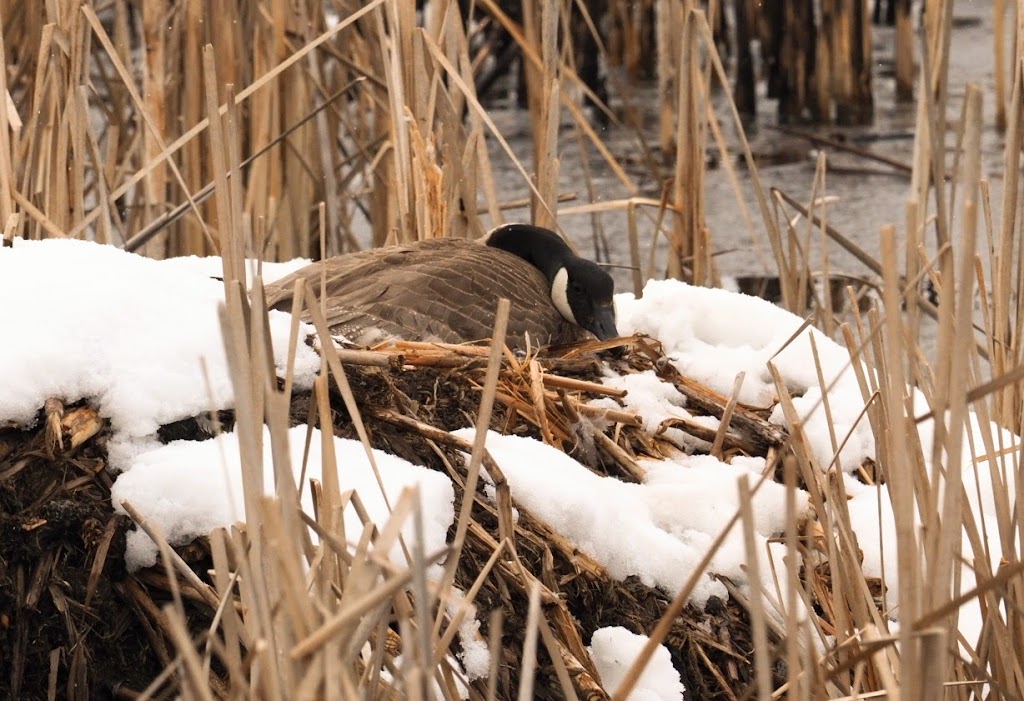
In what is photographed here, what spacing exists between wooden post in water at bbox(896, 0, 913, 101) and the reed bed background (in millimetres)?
2557

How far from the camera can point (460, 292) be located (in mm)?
2828

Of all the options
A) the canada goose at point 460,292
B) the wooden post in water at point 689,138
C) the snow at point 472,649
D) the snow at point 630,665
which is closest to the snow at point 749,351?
the canada goose at point 460,292

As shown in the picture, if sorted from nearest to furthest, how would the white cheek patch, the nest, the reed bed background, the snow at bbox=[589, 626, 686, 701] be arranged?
the reed bed background → the nest → the snow at bbox=[589, 626, 686, 701] → the white cheek patch

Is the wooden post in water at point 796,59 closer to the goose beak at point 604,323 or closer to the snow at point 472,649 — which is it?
the goose beak at point 604,323

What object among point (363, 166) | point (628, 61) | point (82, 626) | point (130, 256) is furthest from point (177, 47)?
Answer: point (628, 61)

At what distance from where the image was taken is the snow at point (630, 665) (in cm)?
182

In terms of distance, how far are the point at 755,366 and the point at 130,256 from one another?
1.29 m

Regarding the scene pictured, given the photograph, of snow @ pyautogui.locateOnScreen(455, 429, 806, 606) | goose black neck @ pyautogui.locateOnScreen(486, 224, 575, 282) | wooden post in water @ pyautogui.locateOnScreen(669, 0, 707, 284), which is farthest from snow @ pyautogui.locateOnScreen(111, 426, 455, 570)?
wooden post in water @ pyautogui.locateOnScreen(669, 0, 707, 284)

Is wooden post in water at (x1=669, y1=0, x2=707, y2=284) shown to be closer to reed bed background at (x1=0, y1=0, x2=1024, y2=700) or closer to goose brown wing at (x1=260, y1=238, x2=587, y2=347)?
reed bed background at (x1=0, y1=0, x2=1024, y2=700)

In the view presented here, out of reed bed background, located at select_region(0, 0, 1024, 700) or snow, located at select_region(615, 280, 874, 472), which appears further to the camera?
snow, located at select_region(615, 280, 874, 472)

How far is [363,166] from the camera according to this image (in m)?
4.20

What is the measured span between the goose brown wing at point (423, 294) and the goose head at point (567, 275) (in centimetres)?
11

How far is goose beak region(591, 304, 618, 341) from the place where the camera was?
3014 mm

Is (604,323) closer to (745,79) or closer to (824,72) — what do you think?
(824,72)
